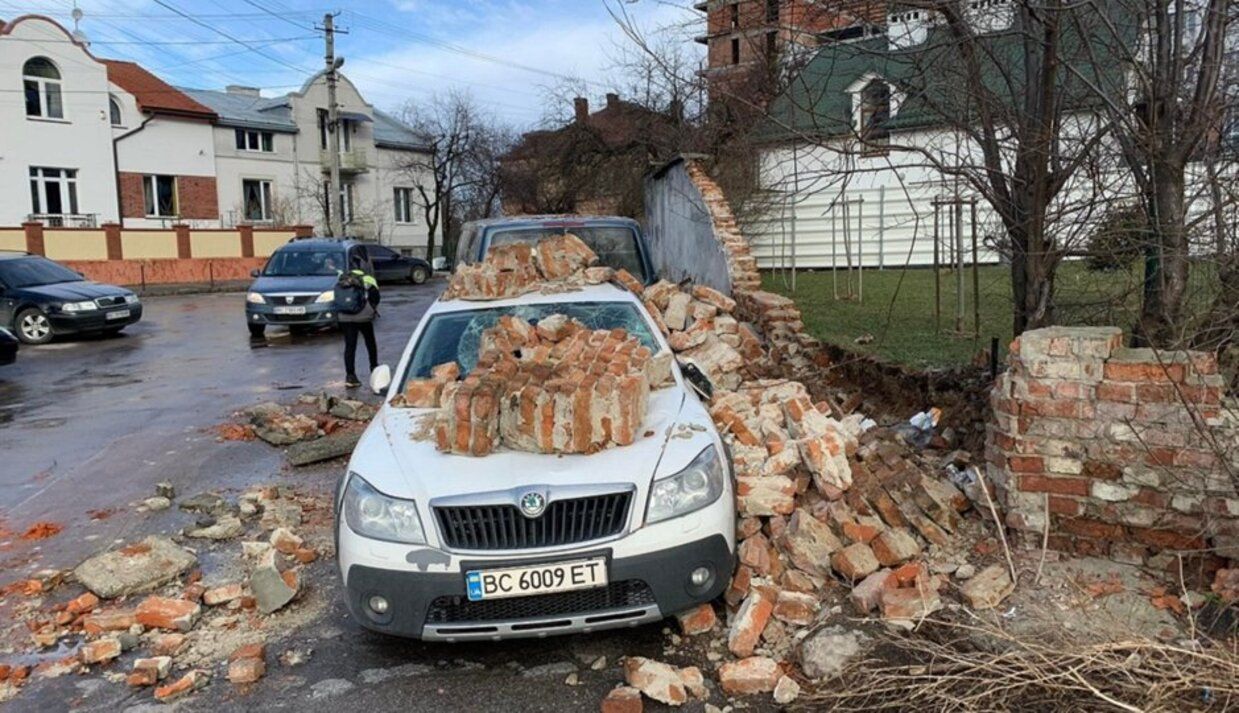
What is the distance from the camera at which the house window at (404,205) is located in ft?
155

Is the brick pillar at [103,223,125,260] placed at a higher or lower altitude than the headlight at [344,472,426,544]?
higher

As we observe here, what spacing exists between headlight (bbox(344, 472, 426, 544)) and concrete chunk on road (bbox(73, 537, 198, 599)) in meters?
1.72

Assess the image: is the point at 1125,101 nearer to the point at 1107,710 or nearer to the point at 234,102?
the point at 1107,710

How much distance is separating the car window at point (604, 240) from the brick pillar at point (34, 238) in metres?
26.3

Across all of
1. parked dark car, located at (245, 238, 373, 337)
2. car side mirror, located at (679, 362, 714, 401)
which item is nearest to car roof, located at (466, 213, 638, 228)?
car side mirror, located at (679, 362, 714, 401)

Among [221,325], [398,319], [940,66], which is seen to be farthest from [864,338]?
[221,325]

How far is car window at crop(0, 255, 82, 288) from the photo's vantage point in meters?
16.7

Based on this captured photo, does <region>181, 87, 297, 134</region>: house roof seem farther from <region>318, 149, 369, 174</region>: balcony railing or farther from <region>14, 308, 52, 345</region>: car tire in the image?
<region>14, 308, 52, 345</region>: car tire

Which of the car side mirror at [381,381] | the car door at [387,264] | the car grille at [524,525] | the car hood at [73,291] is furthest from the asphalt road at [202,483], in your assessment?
the car door at [387,264]

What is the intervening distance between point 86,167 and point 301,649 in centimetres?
3729

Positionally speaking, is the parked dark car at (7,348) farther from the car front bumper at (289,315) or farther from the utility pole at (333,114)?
the utility pole at (333,114)

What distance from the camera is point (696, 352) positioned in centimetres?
734

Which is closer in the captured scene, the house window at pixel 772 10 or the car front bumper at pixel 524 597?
the car front bumper at pixel 524 597

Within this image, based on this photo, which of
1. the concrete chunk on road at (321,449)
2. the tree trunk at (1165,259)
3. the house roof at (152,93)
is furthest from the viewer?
the house roof at (152,93)
